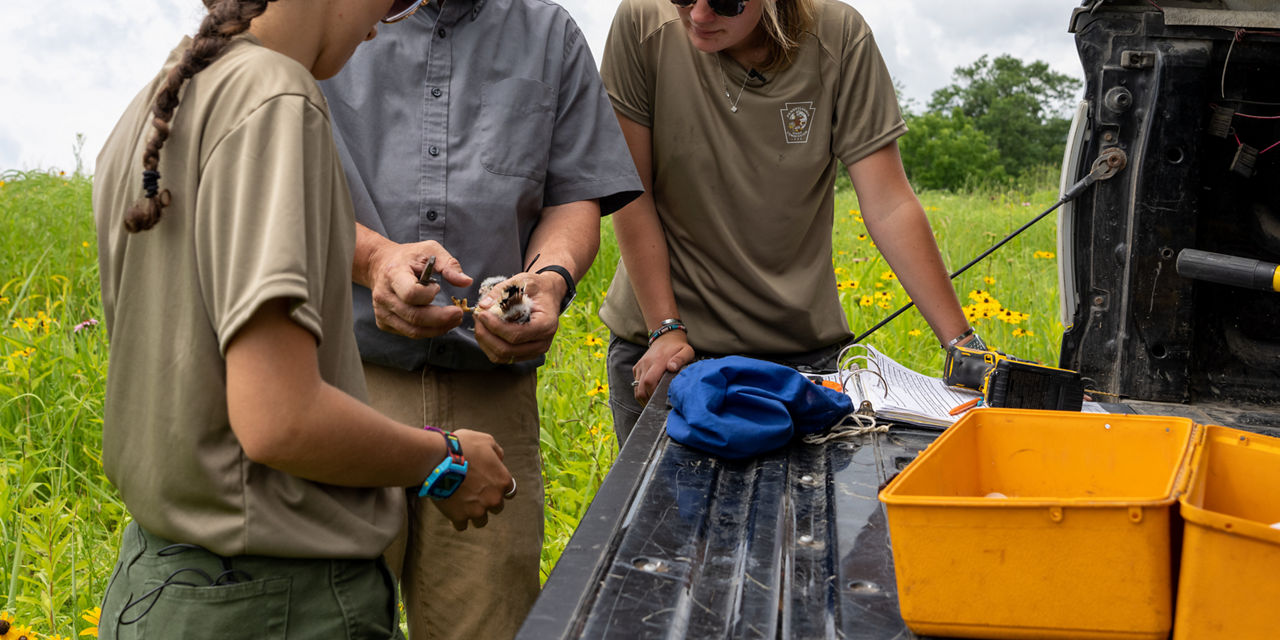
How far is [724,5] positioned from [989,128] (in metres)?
21.6

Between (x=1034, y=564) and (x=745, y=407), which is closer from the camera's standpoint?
(x=1034, y=564)

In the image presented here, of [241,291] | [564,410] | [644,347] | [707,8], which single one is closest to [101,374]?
[564,410]

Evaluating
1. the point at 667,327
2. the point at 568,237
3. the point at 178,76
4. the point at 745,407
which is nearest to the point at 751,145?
the point at 667,327

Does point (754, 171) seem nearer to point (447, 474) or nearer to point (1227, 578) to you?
point (447, 474)

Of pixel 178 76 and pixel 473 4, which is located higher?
pixel 473 4

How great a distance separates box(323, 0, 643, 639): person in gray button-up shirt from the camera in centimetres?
196

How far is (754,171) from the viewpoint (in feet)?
7.95

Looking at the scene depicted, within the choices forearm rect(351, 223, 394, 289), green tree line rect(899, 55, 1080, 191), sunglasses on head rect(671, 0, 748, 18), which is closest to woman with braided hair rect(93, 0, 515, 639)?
forearm rect(351, 223, 394, 289)

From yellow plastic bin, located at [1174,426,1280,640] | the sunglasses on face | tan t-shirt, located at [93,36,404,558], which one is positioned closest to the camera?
yellow plastic bin, located at [1174,426,1280,640]

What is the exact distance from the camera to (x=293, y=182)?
3.74 ft

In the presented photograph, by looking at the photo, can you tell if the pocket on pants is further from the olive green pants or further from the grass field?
the grass field

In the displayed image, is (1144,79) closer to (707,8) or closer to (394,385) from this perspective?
(707,8)

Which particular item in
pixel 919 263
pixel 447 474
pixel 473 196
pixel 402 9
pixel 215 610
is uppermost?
pixel 402 9

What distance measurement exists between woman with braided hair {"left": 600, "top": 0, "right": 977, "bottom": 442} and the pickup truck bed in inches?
25.7
